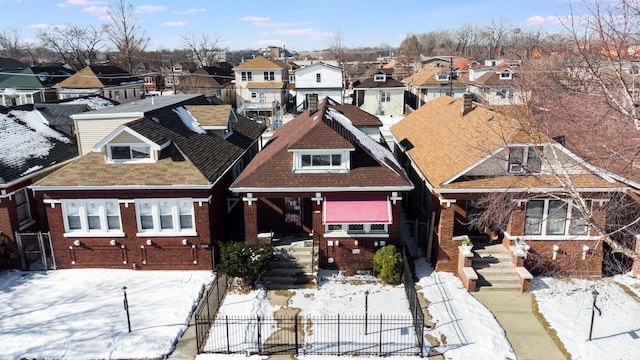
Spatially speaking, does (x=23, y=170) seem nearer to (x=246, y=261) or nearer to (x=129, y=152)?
(x=129, y=152)

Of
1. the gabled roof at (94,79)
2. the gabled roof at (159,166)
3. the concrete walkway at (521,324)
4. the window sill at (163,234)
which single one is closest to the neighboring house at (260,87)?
the gabled roof at (94,79)

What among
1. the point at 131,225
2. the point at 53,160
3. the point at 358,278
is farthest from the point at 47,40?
the point at 358,278

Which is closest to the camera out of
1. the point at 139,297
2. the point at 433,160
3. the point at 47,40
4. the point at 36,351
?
the point at 36,351

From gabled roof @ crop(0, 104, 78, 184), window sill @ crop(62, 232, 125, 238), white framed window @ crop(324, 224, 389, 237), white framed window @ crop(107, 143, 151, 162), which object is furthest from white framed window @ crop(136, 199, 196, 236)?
gabled roof @ crop(0, 104, 78, 184)

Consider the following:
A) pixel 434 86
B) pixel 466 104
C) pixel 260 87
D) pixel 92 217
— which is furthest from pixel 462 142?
pixel 260 87

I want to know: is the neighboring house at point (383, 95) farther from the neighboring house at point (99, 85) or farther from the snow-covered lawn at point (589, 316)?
the snow-covered lawn at point (589, 316)

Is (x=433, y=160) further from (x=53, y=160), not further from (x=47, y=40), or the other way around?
(x=47, y=40)

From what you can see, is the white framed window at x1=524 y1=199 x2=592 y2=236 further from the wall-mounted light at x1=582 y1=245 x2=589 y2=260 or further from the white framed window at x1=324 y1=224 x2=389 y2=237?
the white framed window at x1=324 y1=224 x2=389 y2=237

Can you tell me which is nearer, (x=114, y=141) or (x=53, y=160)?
(x=114, y=141)
